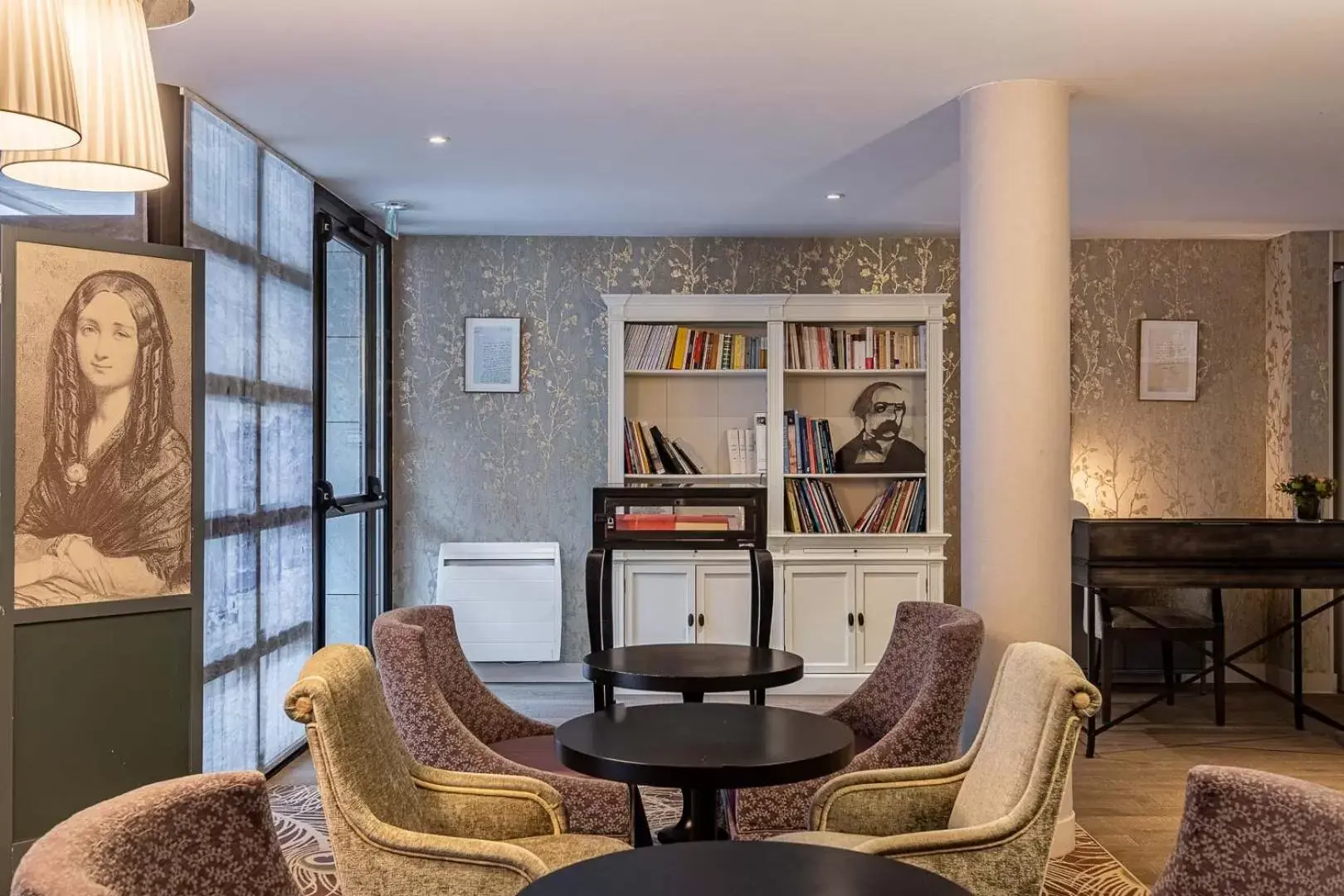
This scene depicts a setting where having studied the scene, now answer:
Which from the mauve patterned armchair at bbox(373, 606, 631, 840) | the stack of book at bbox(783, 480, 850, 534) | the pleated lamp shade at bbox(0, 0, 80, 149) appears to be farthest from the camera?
the stack of book at bbox(783, 480, 850, 534)

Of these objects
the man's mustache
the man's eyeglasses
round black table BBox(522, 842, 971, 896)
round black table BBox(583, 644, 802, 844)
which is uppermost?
the man's eyeglasses

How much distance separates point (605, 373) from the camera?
6613 mm

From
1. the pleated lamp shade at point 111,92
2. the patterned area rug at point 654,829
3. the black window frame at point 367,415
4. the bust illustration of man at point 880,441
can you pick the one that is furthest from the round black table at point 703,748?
the bust illustration of man at point 880,441

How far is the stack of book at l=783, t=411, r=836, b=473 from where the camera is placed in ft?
21.0

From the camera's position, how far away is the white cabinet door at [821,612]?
633 centimetres

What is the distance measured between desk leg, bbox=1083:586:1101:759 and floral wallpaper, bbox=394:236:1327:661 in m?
0.93

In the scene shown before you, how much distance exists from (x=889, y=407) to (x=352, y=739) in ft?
15.4

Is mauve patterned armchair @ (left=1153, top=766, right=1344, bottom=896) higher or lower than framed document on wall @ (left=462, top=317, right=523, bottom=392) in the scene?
lower

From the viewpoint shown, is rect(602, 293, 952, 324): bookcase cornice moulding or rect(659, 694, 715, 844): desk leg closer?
rect(659, 694, 715, 844): desk leg

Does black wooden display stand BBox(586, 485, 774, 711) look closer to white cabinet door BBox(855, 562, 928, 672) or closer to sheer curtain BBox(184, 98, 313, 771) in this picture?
sheer curtain BBox(184, 98, 313, 771)

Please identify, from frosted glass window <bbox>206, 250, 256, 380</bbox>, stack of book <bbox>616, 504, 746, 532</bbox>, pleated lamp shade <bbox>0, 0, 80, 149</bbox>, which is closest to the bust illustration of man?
stack of book <bbox>616, 504, 746, 532</bbox>

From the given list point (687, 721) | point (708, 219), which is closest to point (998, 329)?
point (687, 721)

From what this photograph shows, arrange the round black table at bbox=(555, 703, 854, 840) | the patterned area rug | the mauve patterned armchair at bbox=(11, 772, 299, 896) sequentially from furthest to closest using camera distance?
the patterned area rug
the round black table at bbox=(555, 703, 854, 840)
the mauve patterned armchair at bbox=(11, 772, 299, 896)

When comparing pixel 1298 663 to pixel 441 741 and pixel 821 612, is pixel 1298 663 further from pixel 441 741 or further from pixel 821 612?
pixel 441 741
